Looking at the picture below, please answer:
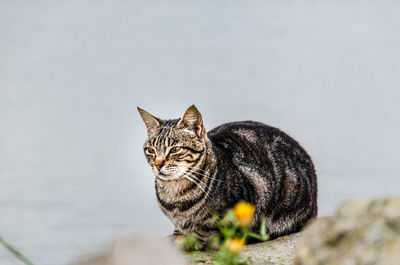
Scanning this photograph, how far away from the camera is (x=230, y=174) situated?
5410mm

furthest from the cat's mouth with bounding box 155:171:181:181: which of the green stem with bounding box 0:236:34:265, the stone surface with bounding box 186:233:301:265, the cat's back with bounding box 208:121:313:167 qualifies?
the green stem with bounding box 0:236:34:265

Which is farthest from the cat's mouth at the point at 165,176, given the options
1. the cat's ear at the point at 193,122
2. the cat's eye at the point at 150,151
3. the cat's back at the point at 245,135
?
the cat's back at the point at 245,135

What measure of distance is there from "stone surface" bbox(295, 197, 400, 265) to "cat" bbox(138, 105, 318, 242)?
8.59 ft

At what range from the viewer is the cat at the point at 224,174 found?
5059 millimetres

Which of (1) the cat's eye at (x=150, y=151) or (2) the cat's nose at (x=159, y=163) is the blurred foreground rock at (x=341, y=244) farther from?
(1) the cat's eye at (x=150, y=151)

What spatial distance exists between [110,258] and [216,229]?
10.6 feet

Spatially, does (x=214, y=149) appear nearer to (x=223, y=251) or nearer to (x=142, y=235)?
(x=223, y=251)

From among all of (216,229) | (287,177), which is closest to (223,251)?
(216,229)

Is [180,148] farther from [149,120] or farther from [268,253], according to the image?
[268,253]

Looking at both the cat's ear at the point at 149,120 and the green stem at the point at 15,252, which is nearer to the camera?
the green stem at the point at 15,252

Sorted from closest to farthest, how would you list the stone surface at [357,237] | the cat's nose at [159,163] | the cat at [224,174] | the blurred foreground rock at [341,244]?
the blurred foreground rock at [341,244], the stone surface at [357,237], the cat's nose at [159,163], the cat at [224,174]

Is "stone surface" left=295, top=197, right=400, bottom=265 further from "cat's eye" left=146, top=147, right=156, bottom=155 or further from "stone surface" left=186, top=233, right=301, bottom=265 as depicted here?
"cat's eye" left=146, top=147, right=156, bottom=155

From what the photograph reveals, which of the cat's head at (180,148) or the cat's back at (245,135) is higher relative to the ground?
the cat's back at (245,135)

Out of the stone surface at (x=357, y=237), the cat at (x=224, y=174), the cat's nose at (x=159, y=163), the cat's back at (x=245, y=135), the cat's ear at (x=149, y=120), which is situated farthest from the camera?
the cat's back at (x=245, y=135)
